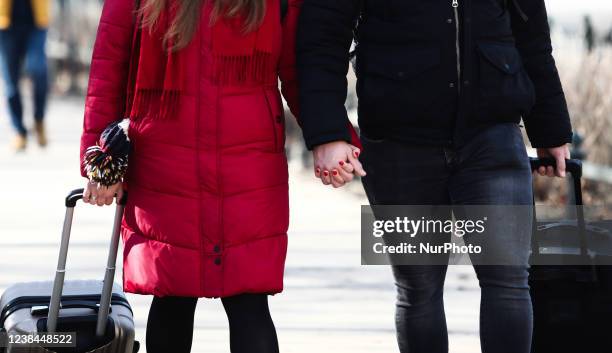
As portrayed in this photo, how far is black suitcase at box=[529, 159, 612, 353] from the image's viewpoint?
14.9ft

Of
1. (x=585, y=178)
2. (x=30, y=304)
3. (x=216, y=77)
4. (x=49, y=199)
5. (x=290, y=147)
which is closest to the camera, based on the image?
(x=216, y=77)

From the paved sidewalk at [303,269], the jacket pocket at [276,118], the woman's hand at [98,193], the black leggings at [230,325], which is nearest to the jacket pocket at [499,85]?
the jacket pocket at [276,118]

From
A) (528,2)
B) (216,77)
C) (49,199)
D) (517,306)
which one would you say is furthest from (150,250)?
(49,199)

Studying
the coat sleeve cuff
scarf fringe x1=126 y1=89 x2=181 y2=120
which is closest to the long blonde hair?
scarf fringe x1=126 y1=89 x2=181 y2=120

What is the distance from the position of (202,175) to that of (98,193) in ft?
0.95

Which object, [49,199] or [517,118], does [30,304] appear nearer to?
[517,118]

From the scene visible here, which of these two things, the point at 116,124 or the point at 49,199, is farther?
the point at 49,199

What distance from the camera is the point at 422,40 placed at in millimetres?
4273

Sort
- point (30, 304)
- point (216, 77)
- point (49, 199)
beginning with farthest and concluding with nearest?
point (49, 199)
point (30, 304)
point (216, 77)

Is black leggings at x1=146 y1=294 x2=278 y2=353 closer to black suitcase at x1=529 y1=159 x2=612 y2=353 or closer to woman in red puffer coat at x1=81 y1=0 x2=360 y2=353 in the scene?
woman in red puffer coat at x1=81 y1=0 x2=360 y2=353

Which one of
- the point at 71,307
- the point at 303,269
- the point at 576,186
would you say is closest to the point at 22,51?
the point at 303,269

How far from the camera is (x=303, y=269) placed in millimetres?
7602

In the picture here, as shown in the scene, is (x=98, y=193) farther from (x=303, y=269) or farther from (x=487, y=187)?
(x=303, y=269)

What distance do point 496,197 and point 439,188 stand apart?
0.56 feet
